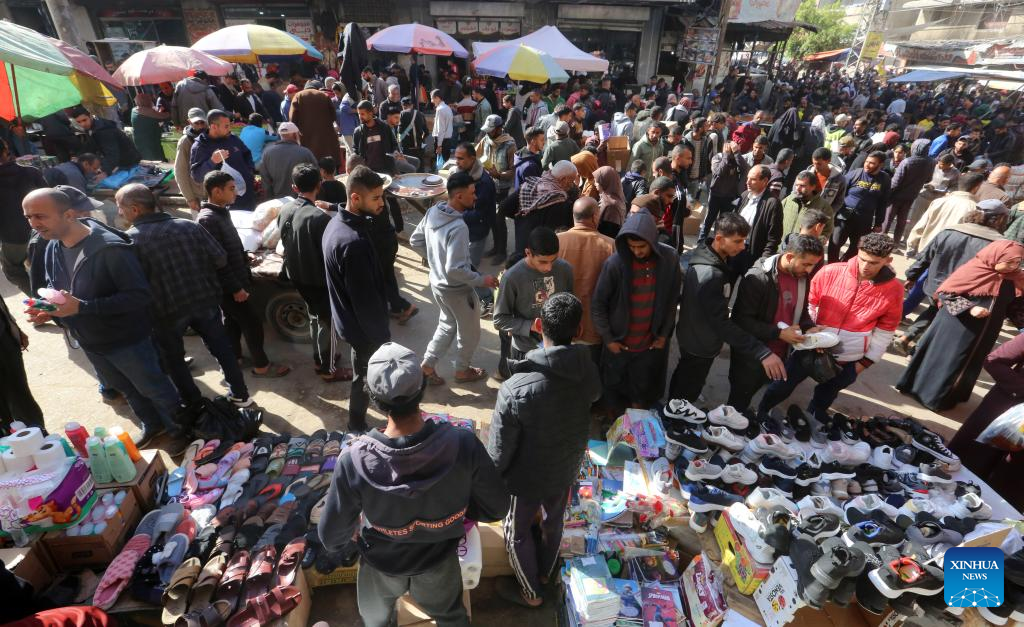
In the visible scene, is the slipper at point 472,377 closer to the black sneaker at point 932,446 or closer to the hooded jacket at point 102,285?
the hooded jacket at point 102,285

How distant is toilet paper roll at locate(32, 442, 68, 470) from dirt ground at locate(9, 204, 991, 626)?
5.37 feet

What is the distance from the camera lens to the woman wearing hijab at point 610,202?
187 inches

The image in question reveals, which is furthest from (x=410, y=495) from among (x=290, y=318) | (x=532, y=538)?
(x=290, y=318)

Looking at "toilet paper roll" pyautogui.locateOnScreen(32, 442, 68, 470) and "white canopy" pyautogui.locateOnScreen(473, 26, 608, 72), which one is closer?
"toilet paper roll" pyautogui.locateOnScreen(32, 442, 68, 470)

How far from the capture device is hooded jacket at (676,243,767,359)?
138 inches

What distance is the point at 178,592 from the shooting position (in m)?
2.43

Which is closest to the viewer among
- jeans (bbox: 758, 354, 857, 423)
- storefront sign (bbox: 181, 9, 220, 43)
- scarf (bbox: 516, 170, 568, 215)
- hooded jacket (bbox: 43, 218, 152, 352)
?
hooded jacket (bbox: 43, 218, 152, 352)

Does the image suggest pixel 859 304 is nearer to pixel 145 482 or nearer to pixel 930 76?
pixel 145 482

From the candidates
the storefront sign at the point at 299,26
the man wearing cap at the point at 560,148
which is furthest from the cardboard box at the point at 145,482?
the storefront sign at the point at 299,26

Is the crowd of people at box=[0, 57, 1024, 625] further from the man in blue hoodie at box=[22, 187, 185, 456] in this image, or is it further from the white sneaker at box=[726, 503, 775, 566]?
the white sneaker at box=[726, 503, 775, 566]

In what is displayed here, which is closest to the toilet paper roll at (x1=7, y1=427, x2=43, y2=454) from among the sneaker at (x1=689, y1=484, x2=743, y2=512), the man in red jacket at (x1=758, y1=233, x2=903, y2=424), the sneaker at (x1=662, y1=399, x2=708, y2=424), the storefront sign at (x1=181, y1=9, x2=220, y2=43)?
the sneaker at (x1=689, y1=484, x2=743, y2=512)

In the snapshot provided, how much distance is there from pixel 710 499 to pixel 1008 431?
6.46 ft

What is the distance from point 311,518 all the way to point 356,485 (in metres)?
1.34

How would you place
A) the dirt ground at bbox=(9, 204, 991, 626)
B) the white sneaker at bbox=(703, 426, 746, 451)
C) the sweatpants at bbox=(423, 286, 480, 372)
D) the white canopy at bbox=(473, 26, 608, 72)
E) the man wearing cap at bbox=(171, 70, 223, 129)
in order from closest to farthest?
the white sneaker at bbox=(703, 426, 746, 451) → the sweatpants at bbox=(423, 286, 480, 372) → the dirt ground at bbox=(9, 204, 991, 626) → the man wearing cap at bbox=(171, 70, 223, 129) → the white canopy at bbox=(473, 26, 608, 72)
